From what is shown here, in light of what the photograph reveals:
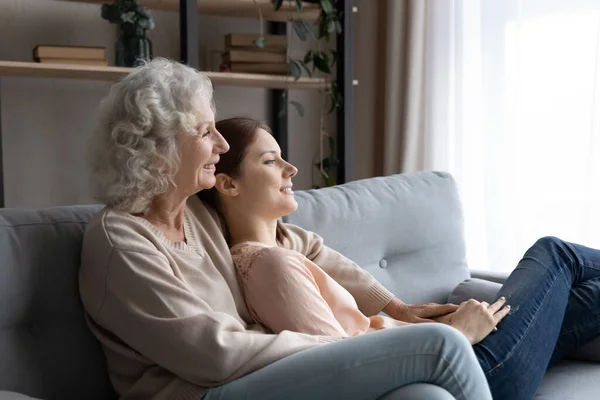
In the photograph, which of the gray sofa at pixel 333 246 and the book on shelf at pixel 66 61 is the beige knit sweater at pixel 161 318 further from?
the book on shelf at pixel 66 61

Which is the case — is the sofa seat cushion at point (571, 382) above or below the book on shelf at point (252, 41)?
below

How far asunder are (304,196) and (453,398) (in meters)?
0.92

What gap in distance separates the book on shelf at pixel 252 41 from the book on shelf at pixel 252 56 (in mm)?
24

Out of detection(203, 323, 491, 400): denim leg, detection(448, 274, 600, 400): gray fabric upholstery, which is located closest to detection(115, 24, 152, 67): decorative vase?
detection(448, 274, 600, 400): gray fabric upholstery

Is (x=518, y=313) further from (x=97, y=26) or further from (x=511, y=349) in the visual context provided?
(x=97, y=26)

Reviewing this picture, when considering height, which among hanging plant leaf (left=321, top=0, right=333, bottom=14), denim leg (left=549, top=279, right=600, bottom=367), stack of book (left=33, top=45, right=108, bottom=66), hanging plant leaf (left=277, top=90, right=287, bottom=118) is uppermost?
hanging plant leaf (left=321, top=0, right=333, bottom=14)

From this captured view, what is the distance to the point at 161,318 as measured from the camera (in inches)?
54.7

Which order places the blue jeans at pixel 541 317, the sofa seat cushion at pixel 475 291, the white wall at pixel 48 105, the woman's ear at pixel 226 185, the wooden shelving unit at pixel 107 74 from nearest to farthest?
the blue jeans at pixel 541 317 < the woman's ear at pixel 226 185 < the sofa seat cushion at pixel 475 291 < the wooden shelving unit at pixel 107 74 < the white wall at pixel 48 105

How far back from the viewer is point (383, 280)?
2.22 meters

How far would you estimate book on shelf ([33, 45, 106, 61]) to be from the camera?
2781mm

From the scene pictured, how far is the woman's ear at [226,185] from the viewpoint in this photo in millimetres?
1782

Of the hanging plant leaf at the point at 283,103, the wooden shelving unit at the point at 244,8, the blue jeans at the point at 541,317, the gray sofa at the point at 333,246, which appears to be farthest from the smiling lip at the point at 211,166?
the hanging plant leaf at the point at 283,103

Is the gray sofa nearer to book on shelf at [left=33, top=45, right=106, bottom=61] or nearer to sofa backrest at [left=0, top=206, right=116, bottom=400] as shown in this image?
sofa backrest at [left=0, top=206, right=116, bottom=400]

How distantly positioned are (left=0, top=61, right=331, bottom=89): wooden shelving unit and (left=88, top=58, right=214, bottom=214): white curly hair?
4.00 ft
